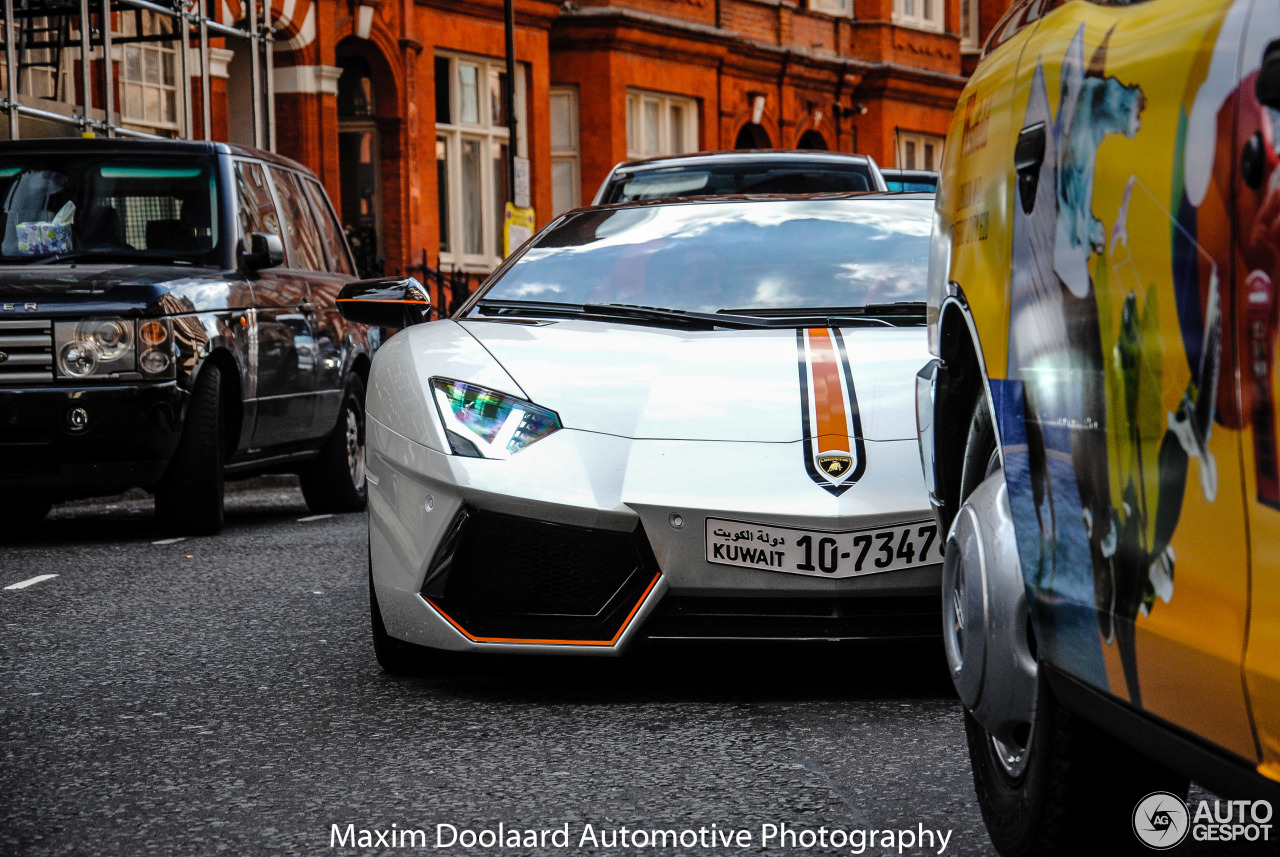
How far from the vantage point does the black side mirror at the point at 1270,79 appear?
1.88m

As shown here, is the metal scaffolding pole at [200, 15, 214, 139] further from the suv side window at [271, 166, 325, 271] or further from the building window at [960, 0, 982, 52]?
the building window at [960, 0, 982, 52]

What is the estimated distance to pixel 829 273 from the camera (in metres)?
5.87

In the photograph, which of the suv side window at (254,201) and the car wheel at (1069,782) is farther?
the suv side window at (254,201)

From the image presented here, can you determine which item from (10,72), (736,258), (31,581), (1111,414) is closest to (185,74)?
(10,72)

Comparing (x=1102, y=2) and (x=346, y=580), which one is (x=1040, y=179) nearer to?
(x=1102, y=2)

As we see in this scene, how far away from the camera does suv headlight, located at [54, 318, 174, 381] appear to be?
8.66 metres

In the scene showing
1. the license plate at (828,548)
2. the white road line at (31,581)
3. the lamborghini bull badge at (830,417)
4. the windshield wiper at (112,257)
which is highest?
the windshield wiper at (112,257)

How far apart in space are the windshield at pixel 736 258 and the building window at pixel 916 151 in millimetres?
33779

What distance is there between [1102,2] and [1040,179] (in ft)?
0.90

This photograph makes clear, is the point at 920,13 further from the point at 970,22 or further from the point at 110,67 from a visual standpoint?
the point at 110,67

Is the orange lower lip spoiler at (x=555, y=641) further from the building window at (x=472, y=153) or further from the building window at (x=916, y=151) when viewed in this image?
the building window at (x=916, y=151)

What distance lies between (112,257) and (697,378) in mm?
5256

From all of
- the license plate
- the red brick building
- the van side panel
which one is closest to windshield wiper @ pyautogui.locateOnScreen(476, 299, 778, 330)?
the license plate

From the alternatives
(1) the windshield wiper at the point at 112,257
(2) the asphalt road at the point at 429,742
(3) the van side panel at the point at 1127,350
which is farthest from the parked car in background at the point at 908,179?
(3) the van side panel at the point at 1127,350
